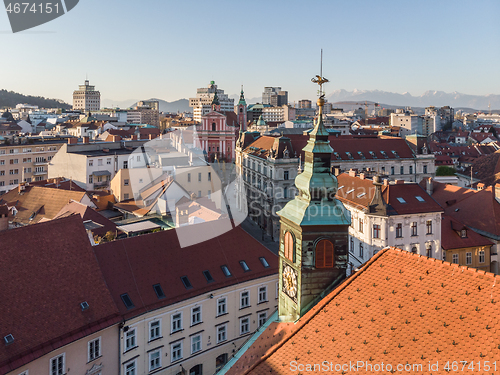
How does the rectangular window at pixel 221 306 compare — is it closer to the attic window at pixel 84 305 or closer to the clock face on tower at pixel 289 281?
the attic window at pixel 84 305

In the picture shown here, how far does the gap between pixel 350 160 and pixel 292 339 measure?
205ft

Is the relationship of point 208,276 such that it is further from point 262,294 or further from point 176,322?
point 262,294

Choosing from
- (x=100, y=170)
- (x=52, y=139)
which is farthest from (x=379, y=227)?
(x=52, y=139)

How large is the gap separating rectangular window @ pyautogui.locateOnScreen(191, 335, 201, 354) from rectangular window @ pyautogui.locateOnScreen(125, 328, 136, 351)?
3.64m

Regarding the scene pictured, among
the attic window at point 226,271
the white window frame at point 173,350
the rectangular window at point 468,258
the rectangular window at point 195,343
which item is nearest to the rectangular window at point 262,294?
the attic window at point 226,271

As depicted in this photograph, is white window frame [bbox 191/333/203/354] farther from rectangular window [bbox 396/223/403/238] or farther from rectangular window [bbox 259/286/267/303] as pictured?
rectangular window [bbox 396/223/403/238]

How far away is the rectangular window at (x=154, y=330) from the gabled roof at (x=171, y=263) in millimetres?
928

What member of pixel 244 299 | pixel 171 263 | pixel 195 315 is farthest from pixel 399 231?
pixel 171 263

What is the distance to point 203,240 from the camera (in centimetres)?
2767

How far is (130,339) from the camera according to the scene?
71.9 ft

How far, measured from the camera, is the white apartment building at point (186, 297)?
73.8 feet

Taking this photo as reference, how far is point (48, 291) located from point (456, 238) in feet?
114

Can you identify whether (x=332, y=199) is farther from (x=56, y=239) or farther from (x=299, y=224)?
(x=56, y=239)

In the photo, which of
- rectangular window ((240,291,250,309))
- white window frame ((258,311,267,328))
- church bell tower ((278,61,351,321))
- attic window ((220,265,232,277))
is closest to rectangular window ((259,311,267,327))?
white window frame ((258,311,267,328))
